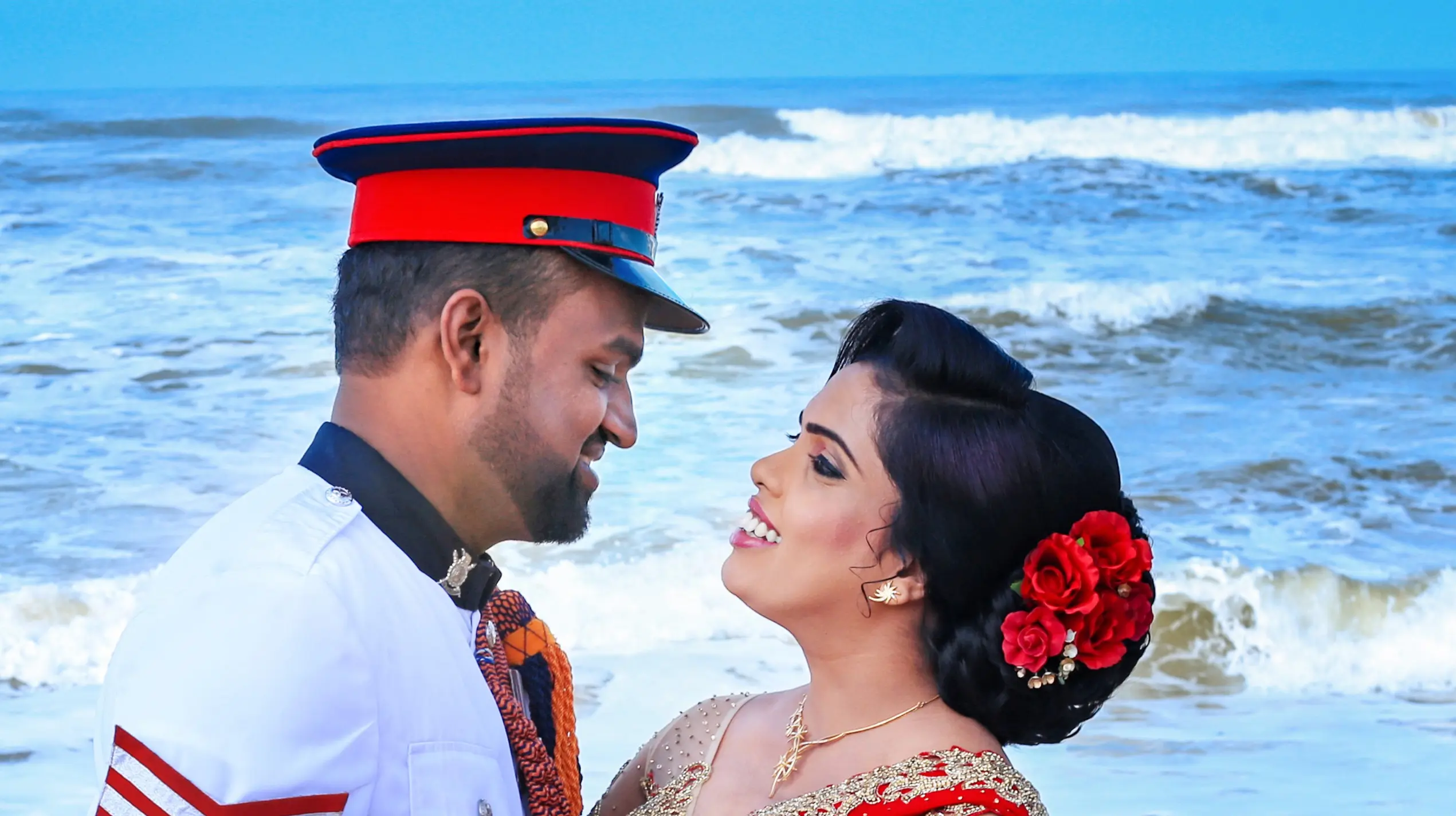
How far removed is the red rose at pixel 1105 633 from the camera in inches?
82.9

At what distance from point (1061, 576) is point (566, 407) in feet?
2.37

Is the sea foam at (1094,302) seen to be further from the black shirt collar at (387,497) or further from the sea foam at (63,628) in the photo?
the black shirt collar at (387,497)

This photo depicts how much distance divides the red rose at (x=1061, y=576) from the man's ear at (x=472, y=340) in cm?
79

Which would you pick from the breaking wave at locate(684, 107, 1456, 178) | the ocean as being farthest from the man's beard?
the breaking wave at locate(684, 107, 1456, 178)

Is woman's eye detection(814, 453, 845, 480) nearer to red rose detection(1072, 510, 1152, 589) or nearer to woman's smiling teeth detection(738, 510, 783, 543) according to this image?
woman's smiling teeth detection(738, 510, 783, 543)

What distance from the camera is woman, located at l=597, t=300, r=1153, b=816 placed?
6.91 ft

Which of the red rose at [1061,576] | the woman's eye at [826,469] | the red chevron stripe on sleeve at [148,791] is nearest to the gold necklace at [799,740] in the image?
the red rose at [1061,576]

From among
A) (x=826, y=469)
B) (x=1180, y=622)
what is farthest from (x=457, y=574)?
(x=1180, y=622)

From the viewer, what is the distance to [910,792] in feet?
6.69

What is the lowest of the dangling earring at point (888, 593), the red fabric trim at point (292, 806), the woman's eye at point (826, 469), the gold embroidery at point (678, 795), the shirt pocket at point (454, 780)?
the gold embroidery at point (678, 795)

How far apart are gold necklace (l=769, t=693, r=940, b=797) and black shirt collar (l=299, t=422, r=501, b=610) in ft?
2.00

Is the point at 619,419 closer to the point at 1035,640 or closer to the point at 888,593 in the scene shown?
the point at 888,593

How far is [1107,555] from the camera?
2107 mm

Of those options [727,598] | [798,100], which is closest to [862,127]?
[798,100]
